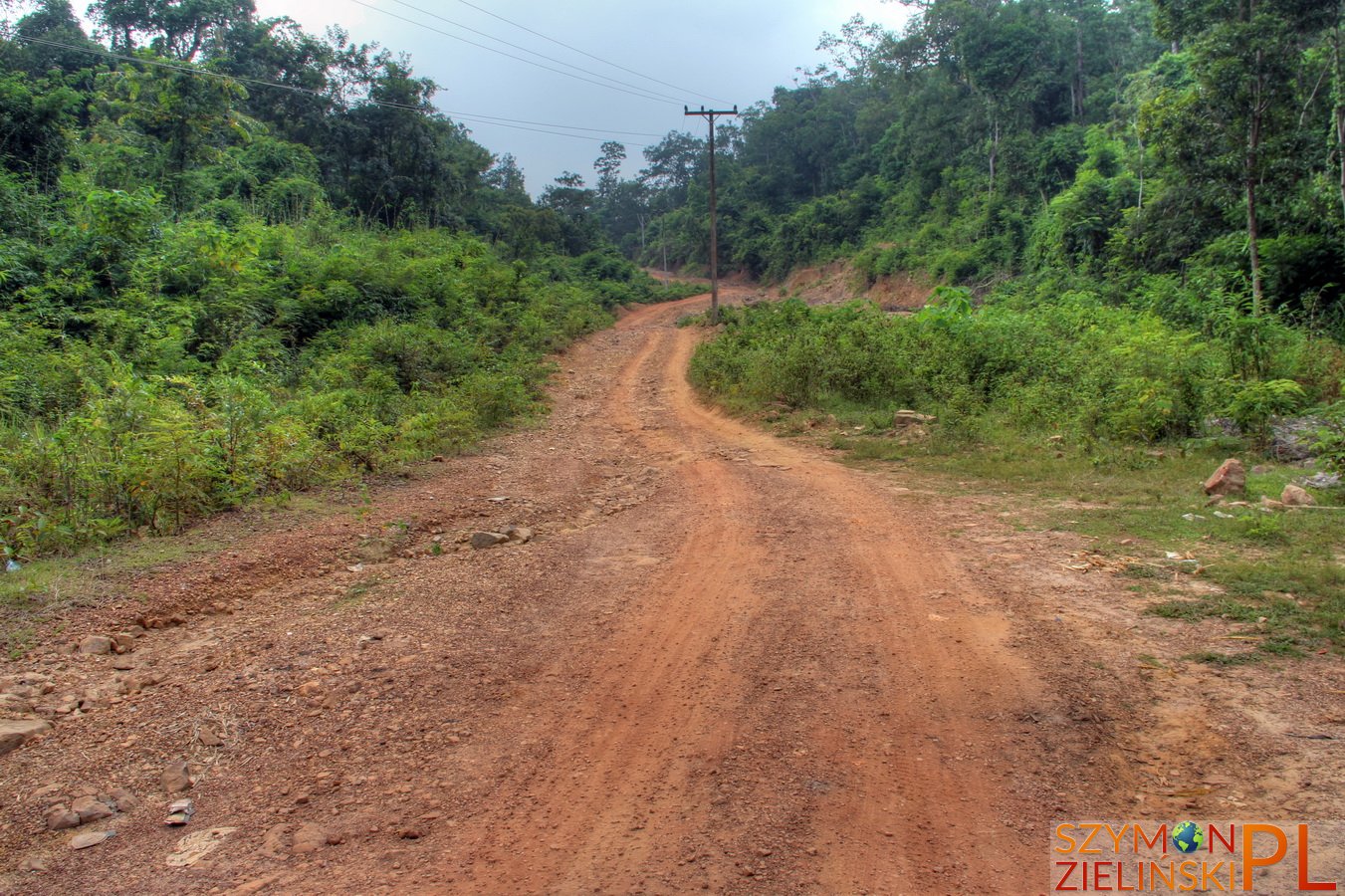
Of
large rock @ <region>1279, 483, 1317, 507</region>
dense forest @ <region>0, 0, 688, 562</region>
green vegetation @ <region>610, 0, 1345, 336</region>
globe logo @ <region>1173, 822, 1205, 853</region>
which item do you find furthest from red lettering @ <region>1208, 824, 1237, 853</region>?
green vegetation @ <region>610, 0, 1345, 336</region>

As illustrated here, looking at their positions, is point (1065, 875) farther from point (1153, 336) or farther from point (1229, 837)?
point (1153, 336)

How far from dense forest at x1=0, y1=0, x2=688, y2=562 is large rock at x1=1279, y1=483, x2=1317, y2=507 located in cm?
836

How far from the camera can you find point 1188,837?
2.84 metres

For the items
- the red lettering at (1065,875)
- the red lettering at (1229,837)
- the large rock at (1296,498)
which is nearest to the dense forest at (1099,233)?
the large rock at (1296,498)

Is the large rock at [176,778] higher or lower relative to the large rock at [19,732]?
lower

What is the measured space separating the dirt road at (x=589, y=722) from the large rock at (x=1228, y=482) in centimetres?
275

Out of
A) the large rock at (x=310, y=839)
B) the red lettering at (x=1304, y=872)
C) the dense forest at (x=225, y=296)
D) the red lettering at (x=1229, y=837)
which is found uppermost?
the dense forest at (x=225, y=296)

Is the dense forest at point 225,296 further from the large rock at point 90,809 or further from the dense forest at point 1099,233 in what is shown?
the dense forest at point 1099,233

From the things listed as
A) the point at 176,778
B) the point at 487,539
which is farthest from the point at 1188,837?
the point at 487,539

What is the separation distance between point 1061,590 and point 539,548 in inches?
150

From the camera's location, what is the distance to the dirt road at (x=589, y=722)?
2.89 meters

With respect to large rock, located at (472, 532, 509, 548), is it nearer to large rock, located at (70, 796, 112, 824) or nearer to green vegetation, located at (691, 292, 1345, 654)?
large rock, located at (70, 796, 112, 824)

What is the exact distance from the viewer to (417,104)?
30344mm

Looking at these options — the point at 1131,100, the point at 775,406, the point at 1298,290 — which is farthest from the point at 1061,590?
the point at 1131,100
